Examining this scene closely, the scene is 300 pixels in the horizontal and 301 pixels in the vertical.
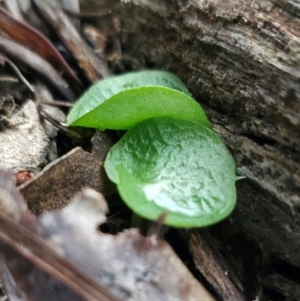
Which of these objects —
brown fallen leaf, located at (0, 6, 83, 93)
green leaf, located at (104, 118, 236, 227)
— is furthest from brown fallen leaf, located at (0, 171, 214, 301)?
brown fallen leaf, located at (0, 6, 83, 93)

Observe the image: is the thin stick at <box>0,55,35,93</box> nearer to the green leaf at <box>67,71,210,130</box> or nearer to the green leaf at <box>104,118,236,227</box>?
the green leaf at <box>67,71,210,130</box>

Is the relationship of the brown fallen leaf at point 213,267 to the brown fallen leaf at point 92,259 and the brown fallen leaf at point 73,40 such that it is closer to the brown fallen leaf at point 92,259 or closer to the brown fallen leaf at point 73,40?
the brown fallen leaf at point 92,259

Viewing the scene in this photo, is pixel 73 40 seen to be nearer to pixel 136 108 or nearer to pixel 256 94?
pixel 136 108

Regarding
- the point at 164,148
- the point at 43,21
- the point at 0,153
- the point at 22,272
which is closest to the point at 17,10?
the point at 43,21

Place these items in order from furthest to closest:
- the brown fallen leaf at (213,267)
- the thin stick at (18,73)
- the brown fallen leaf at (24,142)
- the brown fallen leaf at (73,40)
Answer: the brown fallen leaf at (73,40)
the thin stick at (18,73)
the brown fallen leaf at (24,142)
the brown fallen leaf at (213,267)

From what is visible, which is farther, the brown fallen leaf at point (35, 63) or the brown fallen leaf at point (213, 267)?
the brown fallen leaf at point (35, 63)

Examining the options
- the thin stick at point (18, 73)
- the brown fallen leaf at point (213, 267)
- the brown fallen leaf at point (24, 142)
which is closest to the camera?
the brown fallen leaf at point (213, 267)

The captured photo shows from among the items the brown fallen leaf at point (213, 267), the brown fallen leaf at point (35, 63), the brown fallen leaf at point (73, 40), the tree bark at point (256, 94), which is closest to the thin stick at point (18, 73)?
the brown fallen leaf at point (35, 63)
